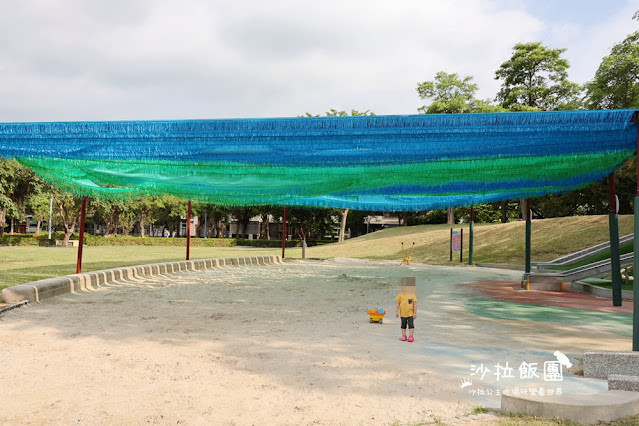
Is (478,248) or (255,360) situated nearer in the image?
(255,360)

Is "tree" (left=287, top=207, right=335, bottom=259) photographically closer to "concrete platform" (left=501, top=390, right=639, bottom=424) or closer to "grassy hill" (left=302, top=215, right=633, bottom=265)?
"grassy hill" (left=302, top=215, right=633, bottom=265)

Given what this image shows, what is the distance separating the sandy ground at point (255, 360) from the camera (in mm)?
3426

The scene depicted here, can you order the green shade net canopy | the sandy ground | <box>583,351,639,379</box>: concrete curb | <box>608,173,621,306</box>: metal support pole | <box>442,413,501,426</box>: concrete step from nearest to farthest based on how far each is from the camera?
1. <box>442,413,501,426</box>: concrete step
2. the sandy ground
3. <box>583,351,639,379</box>: concrete curb
4. the green shade net canopy
5. <box>608,173,621,306</box>: metal support pole

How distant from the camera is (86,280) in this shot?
9.92 m

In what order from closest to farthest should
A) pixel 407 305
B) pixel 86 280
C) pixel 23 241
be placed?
pixel 407 305, pixel 86 280, pixel 23 241

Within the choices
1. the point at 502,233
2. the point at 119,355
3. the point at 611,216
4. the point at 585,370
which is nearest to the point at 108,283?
the point at 119,355

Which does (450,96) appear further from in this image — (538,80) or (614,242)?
(614,242)

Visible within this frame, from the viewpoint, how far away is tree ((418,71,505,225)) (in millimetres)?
37125

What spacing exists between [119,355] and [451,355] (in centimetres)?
350

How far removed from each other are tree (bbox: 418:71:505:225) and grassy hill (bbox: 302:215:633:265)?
846 cm

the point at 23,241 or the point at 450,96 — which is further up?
the point at 450,96

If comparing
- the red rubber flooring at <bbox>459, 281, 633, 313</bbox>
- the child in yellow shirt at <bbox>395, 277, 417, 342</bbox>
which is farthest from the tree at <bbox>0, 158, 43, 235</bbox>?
the child in yellow shirt at <bbox>395, 277, 417, 342</bbox>

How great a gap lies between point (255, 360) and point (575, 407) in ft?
9.41

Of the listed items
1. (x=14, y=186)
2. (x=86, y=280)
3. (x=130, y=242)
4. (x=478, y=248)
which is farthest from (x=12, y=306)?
(x=130, y=242)
